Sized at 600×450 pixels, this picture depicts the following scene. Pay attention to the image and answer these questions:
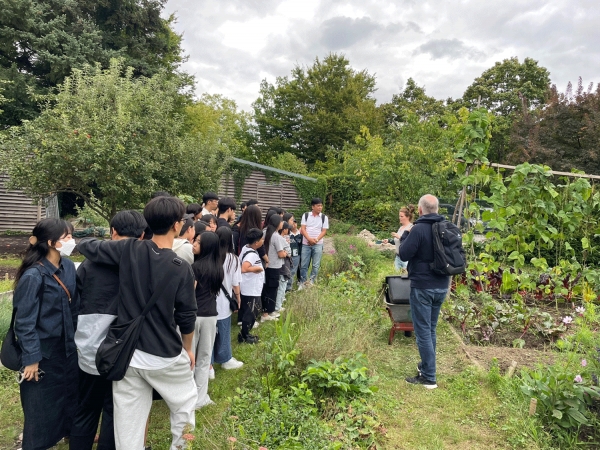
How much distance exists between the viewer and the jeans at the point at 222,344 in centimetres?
390

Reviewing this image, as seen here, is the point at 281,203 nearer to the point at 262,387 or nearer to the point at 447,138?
the point at 447,138

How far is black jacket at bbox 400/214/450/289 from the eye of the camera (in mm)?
3701

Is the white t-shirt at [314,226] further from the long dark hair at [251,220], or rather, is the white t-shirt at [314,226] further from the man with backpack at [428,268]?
the man with backpack at [428,268]

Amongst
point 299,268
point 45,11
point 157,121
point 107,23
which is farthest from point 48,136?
point 107,23

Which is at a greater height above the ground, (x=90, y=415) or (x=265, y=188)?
(x=265, y=188)

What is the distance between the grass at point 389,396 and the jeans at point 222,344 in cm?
14

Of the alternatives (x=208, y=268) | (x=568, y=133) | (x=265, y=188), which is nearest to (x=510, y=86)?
(x=568, y=133)

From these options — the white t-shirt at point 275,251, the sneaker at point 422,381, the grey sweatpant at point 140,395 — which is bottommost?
the sneaker at point 422,381

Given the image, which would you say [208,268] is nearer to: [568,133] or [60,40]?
[60,40]

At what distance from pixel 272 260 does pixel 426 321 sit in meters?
2.38

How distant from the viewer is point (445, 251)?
369 cm

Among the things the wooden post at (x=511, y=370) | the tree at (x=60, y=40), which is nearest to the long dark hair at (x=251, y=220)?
the wooden post at (x=511, y=370)

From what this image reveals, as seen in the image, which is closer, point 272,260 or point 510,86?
point 272,260

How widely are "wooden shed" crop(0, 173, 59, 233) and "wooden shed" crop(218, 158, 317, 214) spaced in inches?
264
